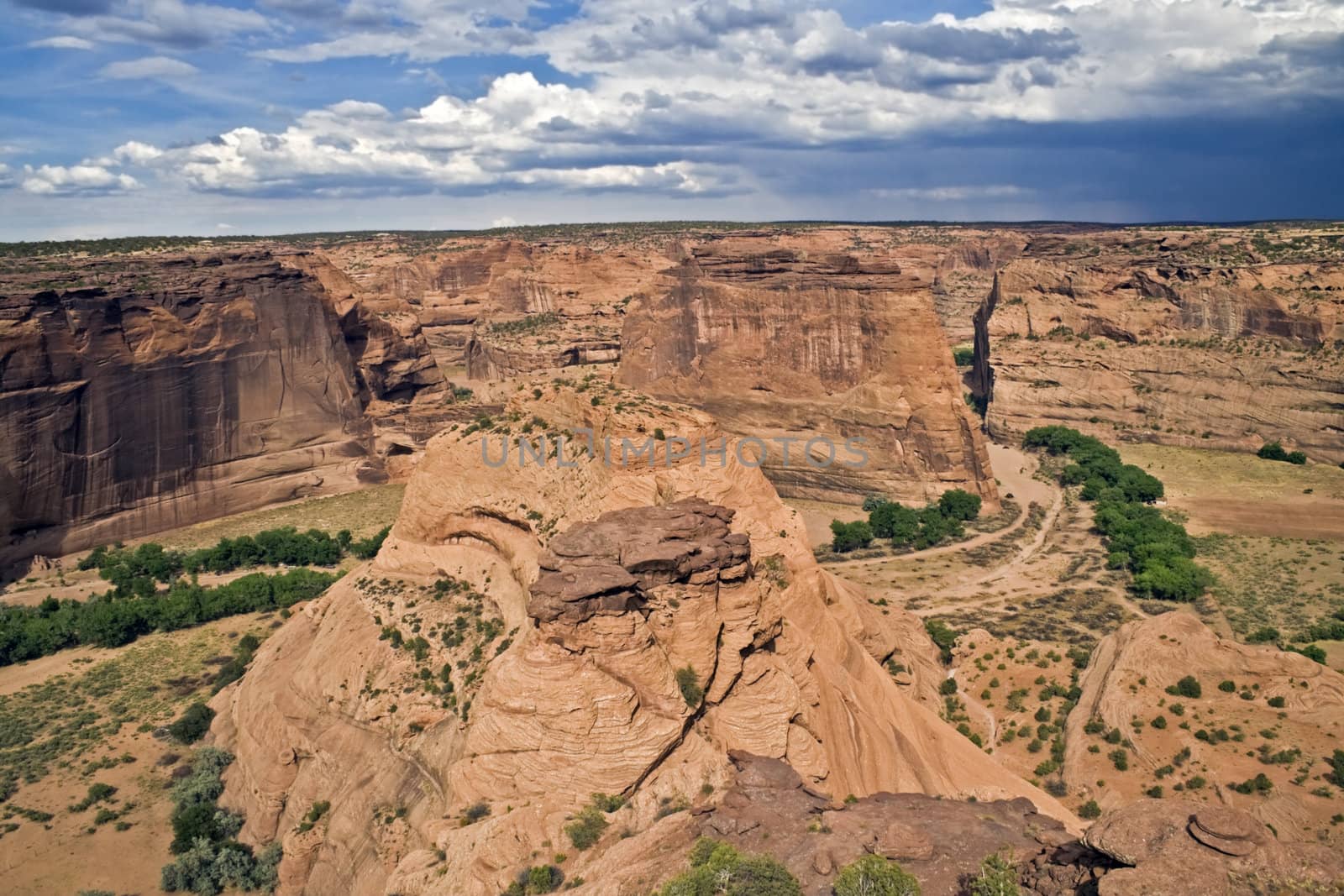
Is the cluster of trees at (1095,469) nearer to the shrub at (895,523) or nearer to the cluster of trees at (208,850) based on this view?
the shrub at (895,523)

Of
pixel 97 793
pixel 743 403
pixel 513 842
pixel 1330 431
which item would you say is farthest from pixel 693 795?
pixel 1330 431

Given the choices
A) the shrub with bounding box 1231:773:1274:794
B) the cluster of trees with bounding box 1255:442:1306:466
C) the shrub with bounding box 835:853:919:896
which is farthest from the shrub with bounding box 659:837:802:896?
the cluster of trees with bounding box 1255:442:1306:466

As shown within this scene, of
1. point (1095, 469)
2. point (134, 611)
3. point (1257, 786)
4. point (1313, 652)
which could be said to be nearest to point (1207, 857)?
point (1257, 786)

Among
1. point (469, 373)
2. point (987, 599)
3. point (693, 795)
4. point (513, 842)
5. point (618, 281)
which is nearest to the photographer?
point (513, 842)

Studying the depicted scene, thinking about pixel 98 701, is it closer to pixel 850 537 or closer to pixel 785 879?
pixel 785 879

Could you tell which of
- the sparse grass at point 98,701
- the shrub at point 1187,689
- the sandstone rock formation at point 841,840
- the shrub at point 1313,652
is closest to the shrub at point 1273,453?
the shrub at point 1313,652

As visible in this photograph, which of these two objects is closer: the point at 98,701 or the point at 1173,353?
the point at 98,701

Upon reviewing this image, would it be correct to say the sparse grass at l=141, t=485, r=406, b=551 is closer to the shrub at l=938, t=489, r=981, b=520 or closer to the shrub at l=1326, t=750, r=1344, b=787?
the shrub at l=938, t=489, r=981, b=520

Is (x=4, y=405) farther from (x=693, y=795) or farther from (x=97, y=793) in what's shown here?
(x=693, y=795)
